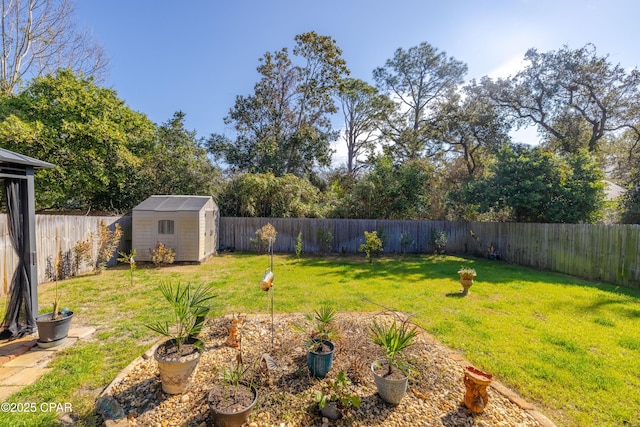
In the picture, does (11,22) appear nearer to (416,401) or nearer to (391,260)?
(391,260)

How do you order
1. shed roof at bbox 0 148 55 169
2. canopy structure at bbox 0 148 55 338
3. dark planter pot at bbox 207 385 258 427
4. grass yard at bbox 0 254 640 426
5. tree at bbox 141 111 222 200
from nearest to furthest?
1. dark planter pot at bbox 207 385 258 427
2. grass yard at bbox 0 254 640 426
3. shed roof at bbox 0 148 55 169
4. canopy structure at bbox 0 148 55 338
5. tree at bbox 141 111 222 200

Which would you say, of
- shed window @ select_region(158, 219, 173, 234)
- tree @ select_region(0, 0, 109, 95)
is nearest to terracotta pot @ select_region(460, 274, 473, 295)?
shed window @ select_region(158, 219, 173, 234)

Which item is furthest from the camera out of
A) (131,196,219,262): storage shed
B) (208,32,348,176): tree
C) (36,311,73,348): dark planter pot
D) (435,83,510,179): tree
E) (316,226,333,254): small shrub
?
(208,32,348,176): tree

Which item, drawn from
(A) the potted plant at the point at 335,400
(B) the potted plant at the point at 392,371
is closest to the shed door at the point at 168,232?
(A) the potted plant at the point at 335,400

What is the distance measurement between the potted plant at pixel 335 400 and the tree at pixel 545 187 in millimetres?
10247

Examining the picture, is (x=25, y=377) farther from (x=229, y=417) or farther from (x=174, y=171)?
(x=174, y=171)

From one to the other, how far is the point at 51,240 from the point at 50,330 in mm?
4420

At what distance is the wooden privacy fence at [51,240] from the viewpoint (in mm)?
5430

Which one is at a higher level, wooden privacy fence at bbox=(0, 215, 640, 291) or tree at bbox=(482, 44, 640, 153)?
tree at bbox=(482, 44, 640, 153)

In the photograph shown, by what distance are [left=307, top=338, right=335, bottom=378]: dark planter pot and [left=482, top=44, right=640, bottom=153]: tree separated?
665 inches

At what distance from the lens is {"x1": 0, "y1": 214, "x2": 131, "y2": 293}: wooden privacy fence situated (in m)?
5.43

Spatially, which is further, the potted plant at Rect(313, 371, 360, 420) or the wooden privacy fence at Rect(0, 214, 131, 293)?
the wooden privacy fence at Rect(0, 214, 131, 293)

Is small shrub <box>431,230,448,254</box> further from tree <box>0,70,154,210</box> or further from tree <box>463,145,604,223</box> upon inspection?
tree <box>0,70,154,210</box>

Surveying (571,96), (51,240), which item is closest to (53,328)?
(51,240)
